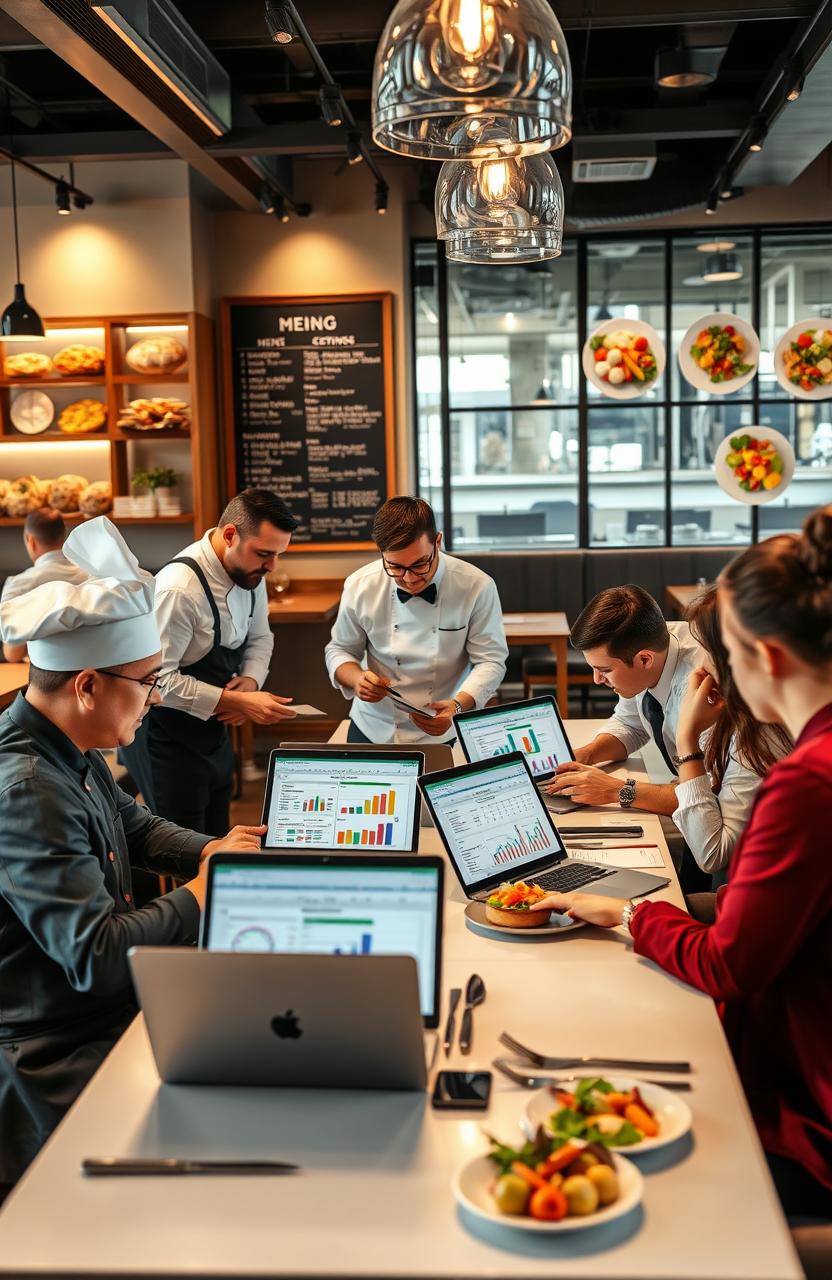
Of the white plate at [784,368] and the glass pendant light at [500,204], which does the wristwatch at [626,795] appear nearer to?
the glass pendant light at [500,204]

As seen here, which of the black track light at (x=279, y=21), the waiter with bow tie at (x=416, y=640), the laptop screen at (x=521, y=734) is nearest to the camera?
the laptop screen at (x=521, y=734)

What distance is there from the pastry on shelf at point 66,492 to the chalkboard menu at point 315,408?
103 centimetres

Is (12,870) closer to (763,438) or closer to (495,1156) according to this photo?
(495,1156)

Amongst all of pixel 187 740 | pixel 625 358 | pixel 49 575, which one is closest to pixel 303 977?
pixel 49 575

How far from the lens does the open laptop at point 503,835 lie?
2541 millimetres

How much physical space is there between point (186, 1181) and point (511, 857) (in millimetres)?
1214

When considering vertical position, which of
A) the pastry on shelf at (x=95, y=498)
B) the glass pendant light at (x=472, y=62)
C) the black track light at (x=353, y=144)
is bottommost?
the pastry on shelf at (x=95, y=498)

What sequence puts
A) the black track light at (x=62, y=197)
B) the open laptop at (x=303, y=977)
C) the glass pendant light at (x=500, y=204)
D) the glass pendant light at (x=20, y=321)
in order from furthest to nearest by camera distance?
1. the black track light at (x=62, y=197)
2. the glass pendant light at (x=20, y=321)
3. the glass pendant light at (x=500, y=204)
4. the open laptop at (x=303, y=977)

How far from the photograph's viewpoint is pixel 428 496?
28.2ft

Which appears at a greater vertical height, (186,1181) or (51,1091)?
(186,1181)

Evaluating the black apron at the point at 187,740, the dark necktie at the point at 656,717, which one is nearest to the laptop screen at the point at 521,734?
the dark necktie at the point at 656,717

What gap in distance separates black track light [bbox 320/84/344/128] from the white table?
4.16 meters

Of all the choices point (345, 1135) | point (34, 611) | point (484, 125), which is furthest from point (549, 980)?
point (484, 125)

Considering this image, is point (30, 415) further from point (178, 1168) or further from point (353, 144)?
point (178, 1168)
